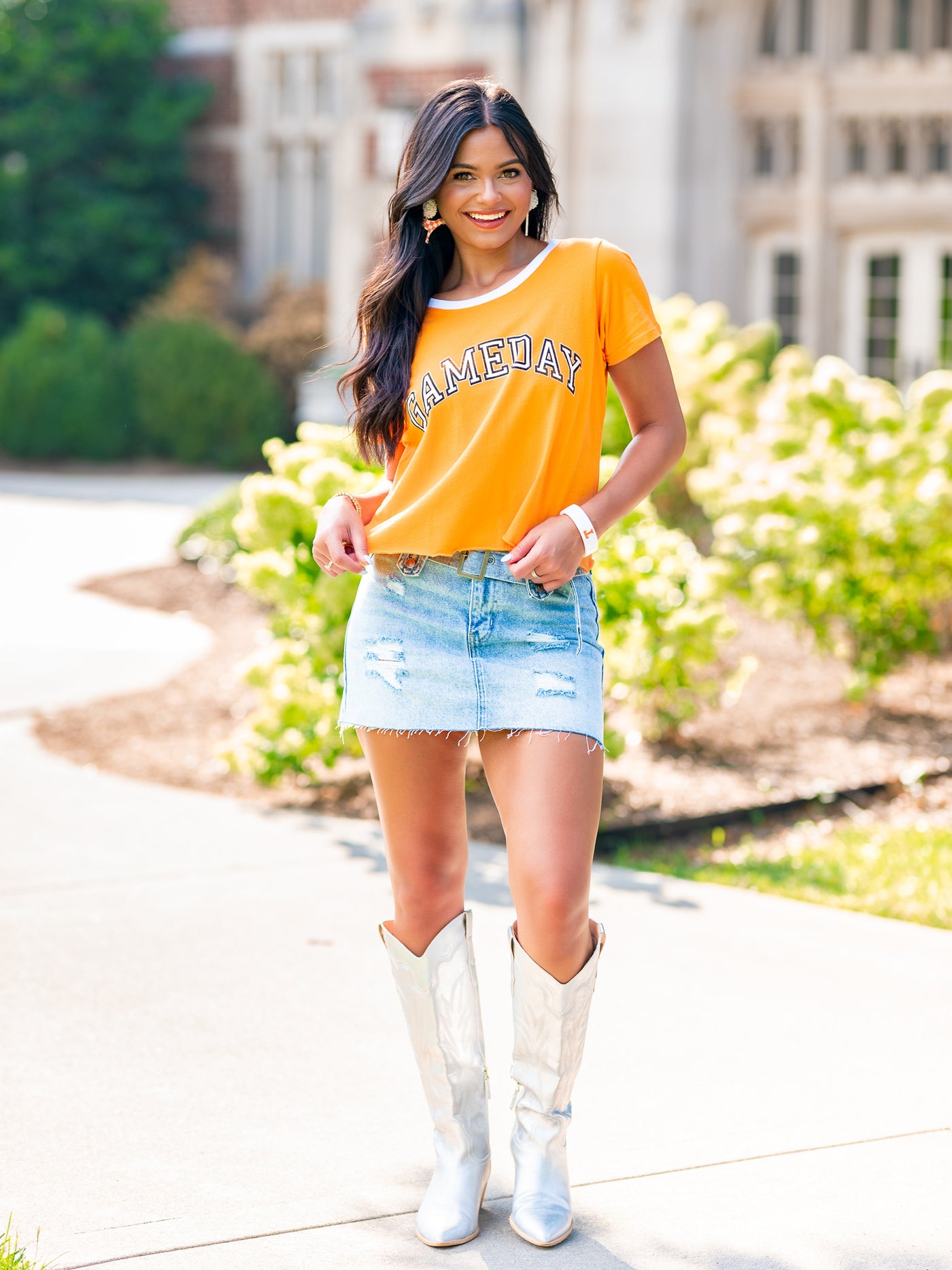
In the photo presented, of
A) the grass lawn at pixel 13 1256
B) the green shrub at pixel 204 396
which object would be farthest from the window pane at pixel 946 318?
the grass lawn at pixel 13 1256

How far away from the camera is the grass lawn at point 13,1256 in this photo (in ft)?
8.06

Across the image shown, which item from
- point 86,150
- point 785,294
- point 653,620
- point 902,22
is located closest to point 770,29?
point 902,22

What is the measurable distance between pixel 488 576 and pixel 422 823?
0.43 m

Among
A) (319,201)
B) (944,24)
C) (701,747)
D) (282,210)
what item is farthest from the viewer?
(282,210)

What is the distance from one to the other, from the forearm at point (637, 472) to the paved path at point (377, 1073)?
1.20 metres

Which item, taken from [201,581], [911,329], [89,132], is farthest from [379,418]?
[89,132]

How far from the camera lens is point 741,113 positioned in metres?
16.5

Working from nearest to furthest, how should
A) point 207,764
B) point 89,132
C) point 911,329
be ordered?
point 207,764
point 911,329
point 89,132

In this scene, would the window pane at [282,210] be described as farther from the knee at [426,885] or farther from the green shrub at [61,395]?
the knee at [426,885]

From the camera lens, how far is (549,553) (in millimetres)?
2469

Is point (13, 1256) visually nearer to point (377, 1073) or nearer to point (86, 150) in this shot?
point (377, 1073)

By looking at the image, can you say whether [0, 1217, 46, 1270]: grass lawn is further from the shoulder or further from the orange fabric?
the shoulder

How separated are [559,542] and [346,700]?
455 millimetres

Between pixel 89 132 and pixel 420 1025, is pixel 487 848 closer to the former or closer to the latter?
pixel 420 1025
